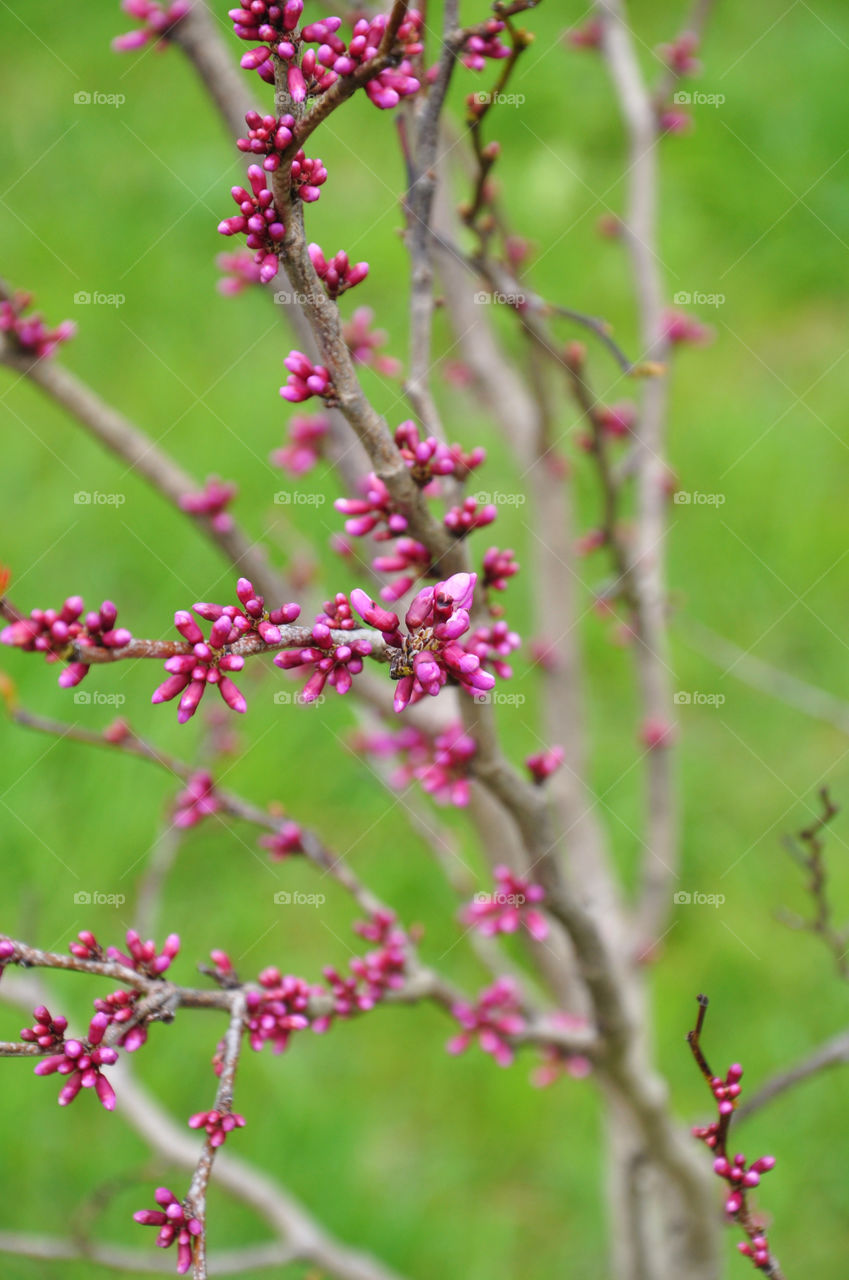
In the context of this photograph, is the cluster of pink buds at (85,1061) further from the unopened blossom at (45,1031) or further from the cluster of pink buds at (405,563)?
the cluster of pink buds at (405,563)

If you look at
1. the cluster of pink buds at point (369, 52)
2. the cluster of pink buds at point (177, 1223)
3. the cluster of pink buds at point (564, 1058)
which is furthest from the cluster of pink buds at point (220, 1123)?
the cluster of pink buds at point (369, 52)

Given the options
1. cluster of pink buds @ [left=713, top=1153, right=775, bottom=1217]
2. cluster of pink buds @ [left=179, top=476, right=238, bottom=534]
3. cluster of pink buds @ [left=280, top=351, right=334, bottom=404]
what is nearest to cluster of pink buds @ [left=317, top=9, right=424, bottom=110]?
cluster of pink buds @ [left=280, top=351, right=334, bottom=404]

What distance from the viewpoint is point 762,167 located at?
6.45 metres

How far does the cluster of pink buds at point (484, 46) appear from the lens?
5.28ft

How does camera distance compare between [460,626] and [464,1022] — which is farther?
[464,1022]

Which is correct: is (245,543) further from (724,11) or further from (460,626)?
(724,11)

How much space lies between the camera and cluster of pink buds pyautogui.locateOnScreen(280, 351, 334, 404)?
4.63ft

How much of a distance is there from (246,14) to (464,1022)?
1.68m

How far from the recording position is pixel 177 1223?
1230 millimetres

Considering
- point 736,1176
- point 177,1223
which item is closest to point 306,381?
point 177,1223

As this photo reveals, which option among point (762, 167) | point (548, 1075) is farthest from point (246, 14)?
point (762, 167)

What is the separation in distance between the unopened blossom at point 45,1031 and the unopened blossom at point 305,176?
101cm

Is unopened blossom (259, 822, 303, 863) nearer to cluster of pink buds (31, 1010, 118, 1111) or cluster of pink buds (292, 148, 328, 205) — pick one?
cluster of pink buds (31, 1010, 118, 1111)

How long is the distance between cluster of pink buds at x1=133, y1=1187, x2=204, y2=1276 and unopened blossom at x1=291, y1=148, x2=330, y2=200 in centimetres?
116
